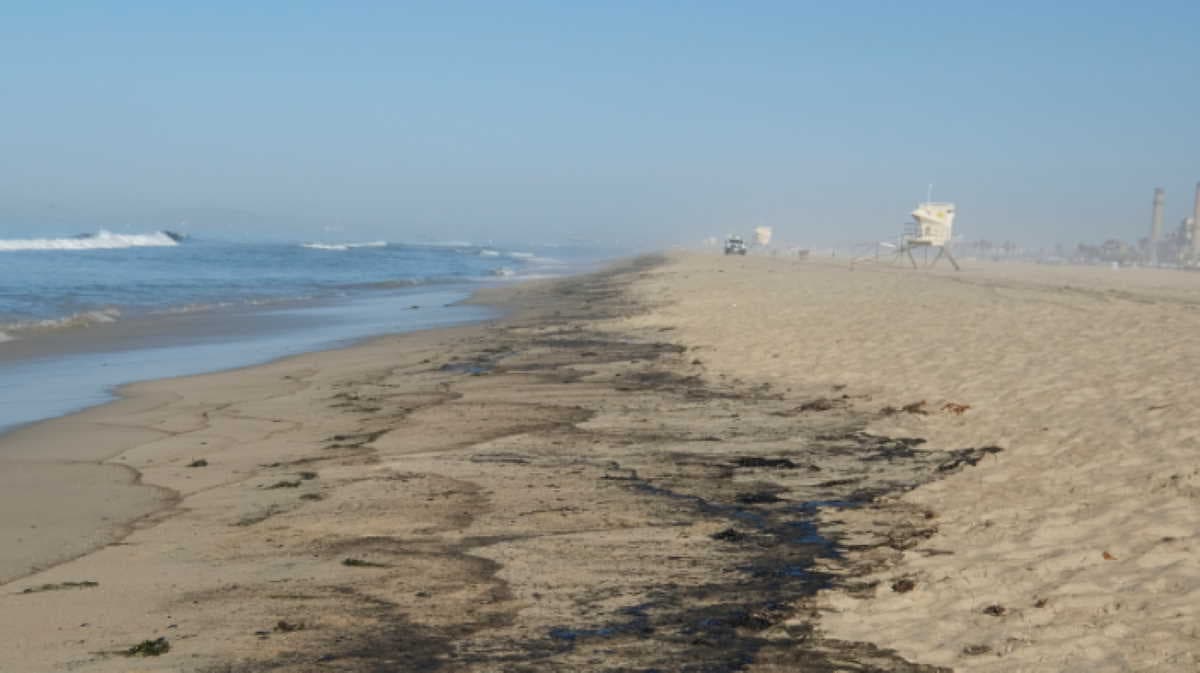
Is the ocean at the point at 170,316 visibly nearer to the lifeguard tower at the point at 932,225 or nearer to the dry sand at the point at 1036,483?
the dry sand at the point at 1036,483

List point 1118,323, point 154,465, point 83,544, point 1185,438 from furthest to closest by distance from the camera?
point 1118,323, point 154,465, point 1185,438, point 83,544

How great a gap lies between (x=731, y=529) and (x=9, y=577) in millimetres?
3697

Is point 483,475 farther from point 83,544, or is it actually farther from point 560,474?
point 83,544

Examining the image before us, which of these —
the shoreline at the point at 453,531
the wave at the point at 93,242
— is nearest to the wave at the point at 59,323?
the shoreline at the point at 453,531

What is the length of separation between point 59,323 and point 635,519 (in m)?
17.4

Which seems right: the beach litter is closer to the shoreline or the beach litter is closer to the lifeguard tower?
the shoreline

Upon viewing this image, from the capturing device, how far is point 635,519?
6.36 metres

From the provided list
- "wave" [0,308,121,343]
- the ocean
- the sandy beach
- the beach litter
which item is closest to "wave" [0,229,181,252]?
the ocean

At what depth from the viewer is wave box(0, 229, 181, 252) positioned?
60.1 meters

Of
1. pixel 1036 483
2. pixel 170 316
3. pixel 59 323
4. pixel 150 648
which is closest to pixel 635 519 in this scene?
pixel 1036 483

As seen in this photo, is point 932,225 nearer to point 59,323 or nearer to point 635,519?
point 59,323

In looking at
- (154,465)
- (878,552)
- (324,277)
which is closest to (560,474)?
(878,552)

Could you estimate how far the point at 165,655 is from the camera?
427 cm

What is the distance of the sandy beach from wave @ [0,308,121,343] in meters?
7.51
